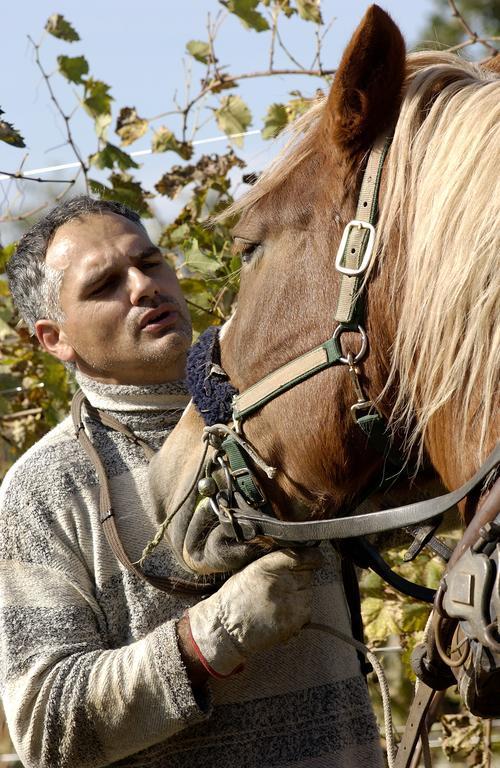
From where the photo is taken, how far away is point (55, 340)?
255cm

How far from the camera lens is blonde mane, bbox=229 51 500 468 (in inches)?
55.8

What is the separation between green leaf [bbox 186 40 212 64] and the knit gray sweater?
1987 mm

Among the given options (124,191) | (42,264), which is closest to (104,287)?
(42,264)

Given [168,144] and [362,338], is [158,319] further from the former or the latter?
[168,144]

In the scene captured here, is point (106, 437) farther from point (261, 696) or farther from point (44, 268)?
point (261, 696)

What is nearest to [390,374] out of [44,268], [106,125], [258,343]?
[258,343]

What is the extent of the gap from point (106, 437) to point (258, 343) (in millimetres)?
722

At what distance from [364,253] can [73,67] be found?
7.70 ft

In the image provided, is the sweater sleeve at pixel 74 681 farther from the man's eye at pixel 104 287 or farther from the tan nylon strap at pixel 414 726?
the man's eye at pixel 104 287

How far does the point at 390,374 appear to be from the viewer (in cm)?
155

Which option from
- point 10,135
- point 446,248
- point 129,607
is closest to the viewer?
point 446,248

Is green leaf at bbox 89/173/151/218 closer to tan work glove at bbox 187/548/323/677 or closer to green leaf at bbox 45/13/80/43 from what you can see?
green leaf at bbox 45/13/80/43

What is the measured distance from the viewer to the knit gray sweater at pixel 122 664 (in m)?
1.89

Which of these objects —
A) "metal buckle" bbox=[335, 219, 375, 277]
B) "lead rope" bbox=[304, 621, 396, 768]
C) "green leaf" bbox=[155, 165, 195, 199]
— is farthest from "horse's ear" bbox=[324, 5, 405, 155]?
"green leaf" bbox=[155, 165, 195, 199]
